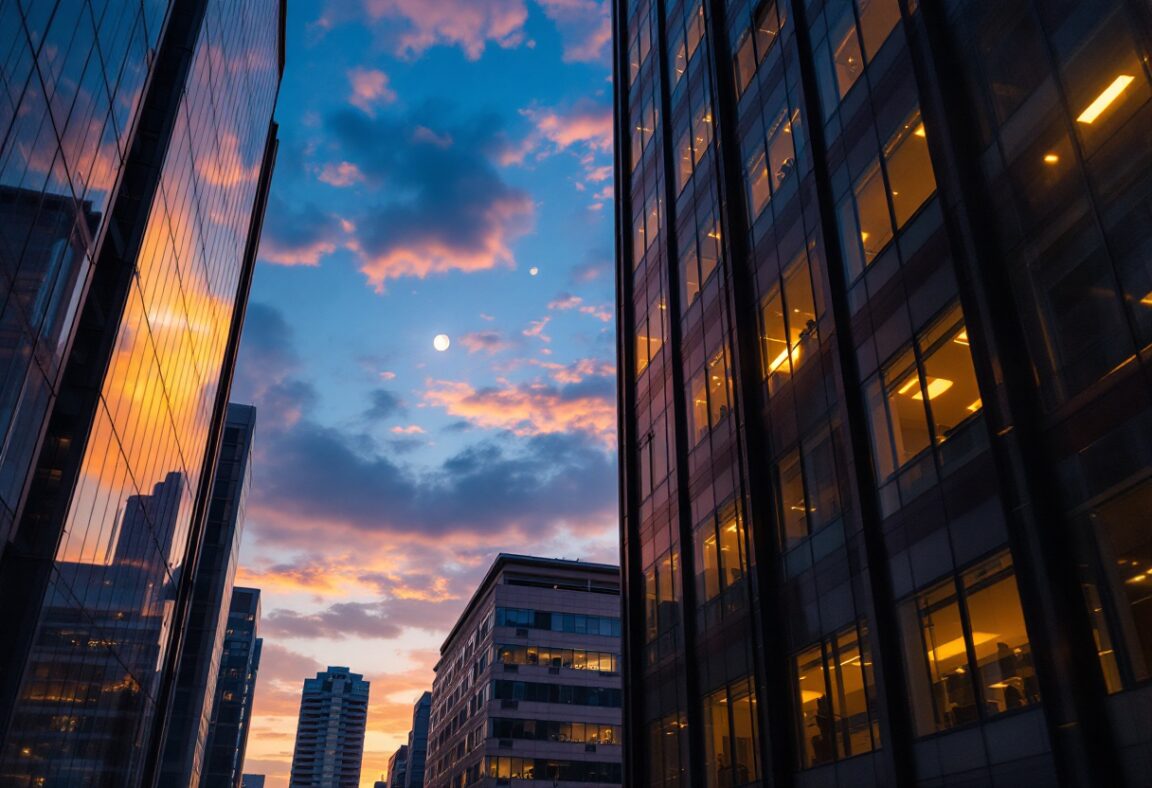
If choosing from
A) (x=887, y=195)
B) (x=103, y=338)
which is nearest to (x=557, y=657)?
(x=103, y=338)

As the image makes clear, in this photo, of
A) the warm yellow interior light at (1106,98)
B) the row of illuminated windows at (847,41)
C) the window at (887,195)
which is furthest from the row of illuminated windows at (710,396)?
the warm yellow interior light at (1106,98)

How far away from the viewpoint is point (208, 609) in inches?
3501

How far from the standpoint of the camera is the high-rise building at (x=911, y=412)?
45.9ft

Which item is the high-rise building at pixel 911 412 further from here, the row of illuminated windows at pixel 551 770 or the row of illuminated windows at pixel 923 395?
the row of illuminated windows at pixel 551 770

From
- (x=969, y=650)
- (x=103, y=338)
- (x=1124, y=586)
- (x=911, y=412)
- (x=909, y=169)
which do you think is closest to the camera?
(x=1124, y=586)

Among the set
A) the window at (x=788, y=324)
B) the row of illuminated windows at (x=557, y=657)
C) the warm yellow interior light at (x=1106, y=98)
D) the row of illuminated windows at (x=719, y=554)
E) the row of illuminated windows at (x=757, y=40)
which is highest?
the row of illuminated windows at (x=757, y=40)

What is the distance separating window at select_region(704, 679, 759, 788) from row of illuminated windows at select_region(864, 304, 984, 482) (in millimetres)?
9233

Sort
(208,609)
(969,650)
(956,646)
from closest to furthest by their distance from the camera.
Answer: (969,650)
(956,646)
(208,609)

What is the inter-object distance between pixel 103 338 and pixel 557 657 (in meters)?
70.6

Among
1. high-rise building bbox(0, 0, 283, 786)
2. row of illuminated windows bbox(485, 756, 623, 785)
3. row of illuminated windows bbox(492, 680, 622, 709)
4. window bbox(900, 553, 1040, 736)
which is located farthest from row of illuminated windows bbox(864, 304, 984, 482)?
row of illuminated windows bbox(485, 756, 623, 785)

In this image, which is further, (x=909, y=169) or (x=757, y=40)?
(x=757, y=40)

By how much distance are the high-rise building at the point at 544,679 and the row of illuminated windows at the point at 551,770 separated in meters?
0.10

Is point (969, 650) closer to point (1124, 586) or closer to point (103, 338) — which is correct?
point (1124, 586)

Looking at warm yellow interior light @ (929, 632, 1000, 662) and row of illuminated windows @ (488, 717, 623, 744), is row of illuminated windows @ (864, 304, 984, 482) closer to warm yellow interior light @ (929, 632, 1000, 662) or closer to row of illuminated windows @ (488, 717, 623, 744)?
warm yellow interior light @ (929, 632, 1000, 662)
